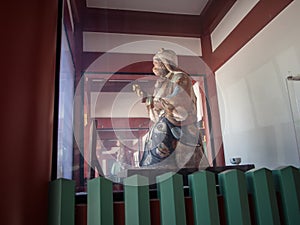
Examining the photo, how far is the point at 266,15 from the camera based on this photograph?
1.28m

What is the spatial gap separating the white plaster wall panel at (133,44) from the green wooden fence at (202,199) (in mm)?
1093

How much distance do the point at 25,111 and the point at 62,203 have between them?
24cm

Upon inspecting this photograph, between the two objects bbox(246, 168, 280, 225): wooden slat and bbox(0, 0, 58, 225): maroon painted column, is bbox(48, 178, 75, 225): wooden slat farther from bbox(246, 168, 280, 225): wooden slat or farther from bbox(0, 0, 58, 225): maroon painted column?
bbox(246, 168, 280, 225): wooden slat

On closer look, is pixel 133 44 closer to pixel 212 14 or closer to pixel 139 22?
pixel 139 22

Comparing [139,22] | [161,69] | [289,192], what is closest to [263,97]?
[161,69]

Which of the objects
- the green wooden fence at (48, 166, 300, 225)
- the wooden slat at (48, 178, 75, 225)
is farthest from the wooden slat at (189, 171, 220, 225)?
the wooden slat at (48, 178, 75, 225)

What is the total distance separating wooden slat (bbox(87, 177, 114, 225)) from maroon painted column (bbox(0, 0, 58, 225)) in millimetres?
109

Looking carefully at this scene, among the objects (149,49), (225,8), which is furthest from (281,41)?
(149,49)

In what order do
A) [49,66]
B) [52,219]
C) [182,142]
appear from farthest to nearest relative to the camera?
1. [182,142]
2. [49,66]
3. [52,219]

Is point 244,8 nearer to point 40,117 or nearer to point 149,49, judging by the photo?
point 149,49

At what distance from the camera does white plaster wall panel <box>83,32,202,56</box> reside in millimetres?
1652

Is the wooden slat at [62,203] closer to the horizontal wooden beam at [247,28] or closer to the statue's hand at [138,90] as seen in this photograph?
the statue's hand at [138,90]

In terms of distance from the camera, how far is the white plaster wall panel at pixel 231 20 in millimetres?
1440

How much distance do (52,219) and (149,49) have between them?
1.24 m
